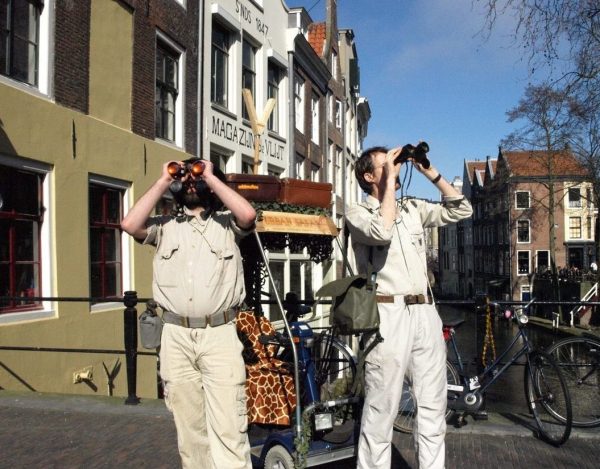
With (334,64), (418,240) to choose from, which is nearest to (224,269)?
(418,240)

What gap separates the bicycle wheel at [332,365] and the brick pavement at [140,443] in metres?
0.49

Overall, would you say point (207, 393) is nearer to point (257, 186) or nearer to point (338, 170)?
point (257, 186)

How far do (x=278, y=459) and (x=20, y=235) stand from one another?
630 cm

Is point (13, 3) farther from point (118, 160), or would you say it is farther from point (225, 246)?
point (225, 246)

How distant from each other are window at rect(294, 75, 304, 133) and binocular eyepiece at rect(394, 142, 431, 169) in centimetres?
1935

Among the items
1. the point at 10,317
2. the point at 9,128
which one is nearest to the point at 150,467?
the point at 10,317

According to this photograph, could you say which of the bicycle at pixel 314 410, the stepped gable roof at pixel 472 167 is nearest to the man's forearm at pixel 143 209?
the bicycle at pixel 314 410

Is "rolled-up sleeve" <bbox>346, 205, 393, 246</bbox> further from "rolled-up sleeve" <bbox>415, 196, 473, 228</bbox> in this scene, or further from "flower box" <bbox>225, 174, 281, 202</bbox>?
"flower box" <bbox>225, 174, 281, 202</bbox>

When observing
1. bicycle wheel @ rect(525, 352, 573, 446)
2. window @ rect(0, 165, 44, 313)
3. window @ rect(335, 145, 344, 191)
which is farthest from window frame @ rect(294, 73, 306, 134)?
bicycle wheel @ rect(525, 352, 573, 446)

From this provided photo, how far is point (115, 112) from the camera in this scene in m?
11.1

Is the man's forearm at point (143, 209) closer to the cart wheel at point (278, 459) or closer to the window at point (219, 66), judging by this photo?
the cart wheel at point (278, 459)

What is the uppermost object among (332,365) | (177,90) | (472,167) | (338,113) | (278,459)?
(472,167)

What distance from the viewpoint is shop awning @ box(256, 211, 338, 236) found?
14.5 ft

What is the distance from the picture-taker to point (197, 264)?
3.40 metres
